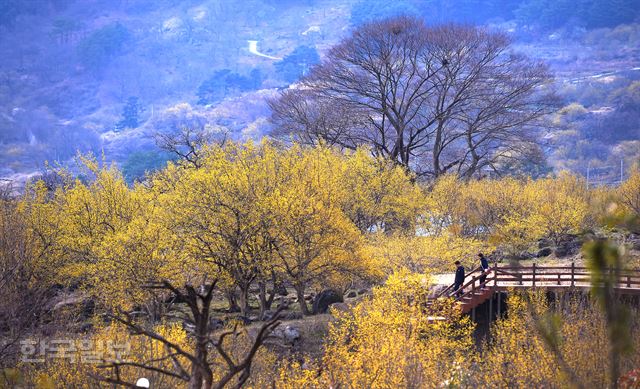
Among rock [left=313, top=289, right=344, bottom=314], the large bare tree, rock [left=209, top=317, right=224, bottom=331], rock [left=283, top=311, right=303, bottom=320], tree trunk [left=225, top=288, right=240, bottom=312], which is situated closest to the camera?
rock [left=209, top=317, right=224, bottom=331]

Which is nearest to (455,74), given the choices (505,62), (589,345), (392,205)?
(505,62)

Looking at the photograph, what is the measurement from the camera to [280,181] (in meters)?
29.6

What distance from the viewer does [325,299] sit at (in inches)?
1259

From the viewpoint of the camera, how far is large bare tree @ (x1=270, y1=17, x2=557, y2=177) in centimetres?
4872

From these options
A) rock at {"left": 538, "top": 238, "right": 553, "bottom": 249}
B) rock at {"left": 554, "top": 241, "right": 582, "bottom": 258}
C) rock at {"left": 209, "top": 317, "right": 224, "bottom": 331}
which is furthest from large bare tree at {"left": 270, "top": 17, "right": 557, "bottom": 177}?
rock at {"left": 209, "top": 317, "right": 224, "bottom": 331}

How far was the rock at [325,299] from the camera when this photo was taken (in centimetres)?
3170

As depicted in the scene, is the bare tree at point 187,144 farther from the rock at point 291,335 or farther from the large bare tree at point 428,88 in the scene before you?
the rock at point 291,335

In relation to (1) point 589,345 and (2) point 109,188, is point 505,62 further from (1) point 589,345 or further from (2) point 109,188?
(1) point 589,345

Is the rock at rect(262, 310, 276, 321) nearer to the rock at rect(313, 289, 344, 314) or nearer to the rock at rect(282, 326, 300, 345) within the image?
the rock at rect(313, 289, 344, 314)

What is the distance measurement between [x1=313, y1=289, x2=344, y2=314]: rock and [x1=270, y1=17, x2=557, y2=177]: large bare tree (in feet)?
57.3

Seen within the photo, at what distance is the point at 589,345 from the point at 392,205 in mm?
20549

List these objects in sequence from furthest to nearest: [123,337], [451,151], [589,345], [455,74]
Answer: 1. [451,151]
2. [455,74]
3. [123,337]
4. [589,345]

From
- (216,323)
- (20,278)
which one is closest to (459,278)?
(216,323)

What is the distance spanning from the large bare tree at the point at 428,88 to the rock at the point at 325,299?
17.5 meters
